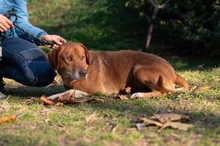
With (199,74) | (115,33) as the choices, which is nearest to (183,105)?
(199,74)

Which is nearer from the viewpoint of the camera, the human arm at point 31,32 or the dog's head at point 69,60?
the dog's head at point 69,60

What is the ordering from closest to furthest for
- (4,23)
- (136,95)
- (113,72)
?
1. (4,23)
2. (136,95)
3. (113,72)

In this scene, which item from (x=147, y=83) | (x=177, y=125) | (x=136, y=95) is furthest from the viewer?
(x=147, y=83)

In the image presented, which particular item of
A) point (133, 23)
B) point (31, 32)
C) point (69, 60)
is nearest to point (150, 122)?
point (69, 60)

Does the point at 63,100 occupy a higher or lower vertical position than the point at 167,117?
lower

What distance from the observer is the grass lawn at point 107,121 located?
3094 mm

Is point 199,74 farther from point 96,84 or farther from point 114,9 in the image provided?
point 114,9

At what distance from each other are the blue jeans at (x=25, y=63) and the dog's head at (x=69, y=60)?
18 centimetres

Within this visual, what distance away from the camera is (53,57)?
16.0ft

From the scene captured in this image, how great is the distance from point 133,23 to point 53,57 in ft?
23.5

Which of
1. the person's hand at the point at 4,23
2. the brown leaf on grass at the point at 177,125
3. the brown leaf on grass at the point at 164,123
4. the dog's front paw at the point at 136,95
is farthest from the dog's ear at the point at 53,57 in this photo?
the brown leaf on grass at the point at 177,125

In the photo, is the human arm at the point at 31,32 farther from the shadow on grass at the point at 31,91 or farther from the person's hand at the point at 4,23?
the shadow on grass at the point at 31,91

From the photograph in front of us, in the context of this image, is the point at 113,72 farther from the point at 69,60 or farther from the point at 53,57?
the point at 53,57

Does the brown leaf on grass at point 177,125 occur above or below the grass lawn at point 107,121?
above
